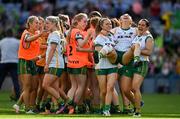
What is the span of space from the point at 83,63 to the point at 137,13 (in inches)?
741

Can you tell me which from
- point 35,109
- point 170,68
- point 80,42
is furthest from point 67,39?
point 170,68

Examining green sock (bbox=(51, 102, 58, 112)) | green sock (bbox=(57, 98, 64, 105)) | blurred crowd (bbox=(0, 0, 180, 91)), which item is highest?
blurred crowd (bbox=(0, 0, 180, 91))

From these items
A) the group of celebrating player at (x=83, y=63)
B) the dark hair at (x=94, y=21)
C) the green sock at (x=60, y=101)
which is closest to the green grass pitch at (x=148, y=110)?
the group of celebrating player at (x=83, y=63)

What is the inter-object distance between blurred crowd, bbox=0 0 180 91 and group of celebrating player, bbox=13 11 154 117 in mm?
15081

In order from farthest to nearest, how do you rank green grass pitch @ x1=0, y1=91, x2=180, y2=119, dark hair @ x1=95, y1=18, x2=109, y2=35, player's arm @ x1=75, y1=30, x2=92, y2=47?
player's arm @ x1=75, y1=30, x2=92, y2=47 < dark hair @ x1=95, y1=18, x2=109, y2=35 < green grass pitch @ x1=0, y1=91, x2=180, y2=119

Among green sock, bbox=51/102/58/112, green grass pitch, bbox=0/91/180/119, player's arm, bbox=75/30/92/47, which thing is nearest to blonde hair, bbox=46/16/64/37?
player's arm, bbox=75/30/92/47

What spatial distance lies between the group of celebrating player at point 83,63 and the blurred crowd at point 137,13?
15.1m

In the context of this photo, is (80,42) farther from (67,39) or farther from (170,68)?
(170,68)

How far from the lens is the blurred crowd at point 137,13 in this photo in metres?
39.0

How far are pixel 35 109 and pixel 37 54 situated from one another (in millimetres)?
1387

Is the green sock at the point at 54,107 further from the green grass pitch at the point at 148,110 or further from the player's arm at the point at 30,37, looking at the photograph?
the player's arm at the point at 30,37

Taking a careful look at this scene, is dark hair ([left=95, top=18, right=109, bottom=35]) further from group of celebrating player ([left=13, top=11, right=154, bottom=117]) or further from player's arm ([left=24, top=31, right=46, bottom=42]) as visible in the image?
player's arm ([left=24, top=31, right=46, bottom=42])

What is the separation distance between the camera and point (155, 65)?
38656 mm

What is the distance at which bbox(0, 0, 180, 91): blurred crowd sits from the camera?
3900 cm
